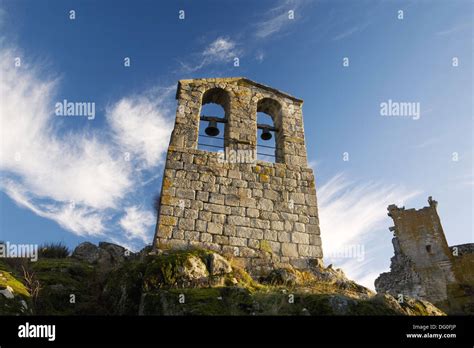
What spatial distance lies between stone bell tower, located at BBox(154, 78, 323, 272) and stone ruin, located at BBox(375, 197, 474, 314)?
15.5 m

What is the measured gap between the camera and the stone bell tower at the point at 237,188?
6.62 m

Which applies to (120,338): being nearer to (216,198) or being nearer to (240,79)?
(216,198)

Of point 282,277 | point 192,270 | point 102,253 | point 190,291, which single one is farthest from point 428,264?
point 190,291

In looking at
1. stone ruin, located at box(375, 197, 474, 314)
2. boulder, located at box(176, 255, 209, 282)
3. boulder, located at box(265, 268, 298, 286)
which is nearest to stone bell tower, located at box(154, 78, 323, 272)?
boulder, located at box(265, 268, 298, 286)

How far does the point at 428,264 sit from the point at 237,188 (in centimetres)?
1773

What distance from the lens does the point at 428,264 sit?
2059 cm

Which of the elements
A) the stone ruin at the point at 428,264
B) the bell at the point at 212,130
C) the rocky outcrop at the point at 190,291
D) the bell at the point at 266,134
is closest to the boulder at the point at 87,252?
the rocky outcrop at the point at 190,291

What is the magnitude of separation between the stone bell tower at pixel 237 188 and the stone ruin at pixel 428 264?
1554 cm

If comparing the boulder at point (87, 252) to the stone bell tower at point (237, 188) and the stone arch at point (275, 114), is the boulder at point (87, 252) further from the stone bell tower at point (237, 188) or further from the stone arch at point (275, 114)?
the stone arch at point (275, 114)

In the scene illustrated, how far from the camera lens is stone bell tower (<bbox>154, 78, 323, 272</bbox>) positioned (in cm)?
662

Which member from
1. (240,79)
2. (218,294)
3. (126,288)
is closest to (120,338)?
(218,294)

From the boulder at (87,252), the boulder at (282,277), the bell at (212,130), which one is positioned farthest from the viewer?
the bell at (212,130)

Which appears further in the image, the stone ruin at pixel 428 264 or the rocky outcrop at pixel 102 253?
the stone ruin at pixel 428 264

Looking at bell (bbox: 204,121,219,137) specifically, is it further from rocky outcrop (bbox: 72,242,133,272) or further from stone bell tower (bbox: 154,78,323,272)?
rocky outcrop (bbox: 72,242,133,272)
